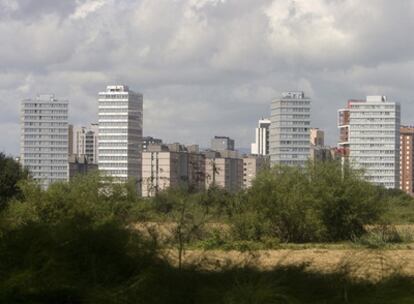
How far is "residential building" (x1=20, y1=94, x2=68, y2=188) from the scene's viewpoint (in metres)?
168

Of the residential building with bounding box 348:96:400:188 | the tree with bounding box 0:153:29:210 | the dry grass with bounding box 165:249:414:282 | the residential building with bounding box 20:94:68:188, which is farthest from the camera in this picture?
the residential building with bounding box 348:96:400:188

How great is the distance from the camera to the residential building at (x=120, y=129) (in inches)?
6860

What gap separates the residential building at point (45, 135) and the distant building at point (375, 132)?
58.3 m

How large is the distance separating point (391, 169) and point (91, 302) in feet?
560

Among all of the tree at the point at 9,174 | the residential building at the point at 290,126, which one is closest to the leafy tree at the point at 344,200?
the tree at the point at 9,174

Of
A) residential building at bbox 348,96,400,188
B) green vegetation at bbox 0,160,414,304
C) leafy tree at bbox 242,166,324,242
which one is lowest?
leafy tree at bbox 242,166,324,242

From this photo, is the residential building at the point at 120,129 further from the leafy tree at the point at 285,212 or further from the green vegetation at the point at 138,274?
the green vegetation at the point at 138,274

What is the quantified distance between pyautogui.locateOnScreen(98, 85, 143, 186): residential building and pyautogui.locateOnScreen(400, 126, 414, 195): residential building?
5377cm

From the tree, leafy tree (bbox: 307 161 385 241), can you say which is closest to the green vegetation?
leafy tree (bbox: 307 161 385 241)

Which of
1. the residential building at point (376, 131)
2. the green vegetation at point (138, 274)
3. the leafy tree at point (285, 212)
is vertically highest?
the residential building at point (376, 131)

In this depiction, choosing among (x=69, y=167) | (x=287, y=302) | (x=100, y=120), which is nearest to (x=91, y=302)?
(x=287, y=302)

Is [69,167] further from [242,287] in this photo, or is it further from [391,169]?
[242,287]

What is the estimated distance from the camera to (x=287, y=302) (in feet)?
30.3

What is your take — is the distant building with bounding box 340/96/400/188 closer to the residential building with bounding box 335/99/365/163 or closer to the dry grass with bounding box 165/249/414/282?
the residential building with bounding box 335/99/365/163
